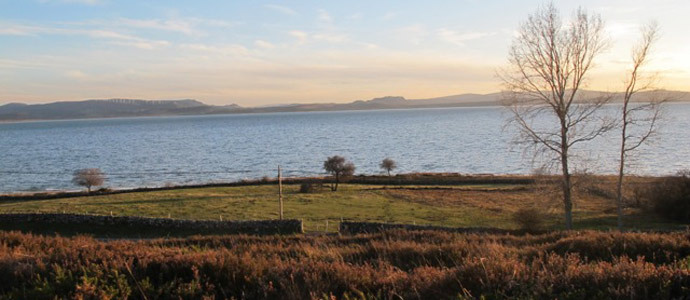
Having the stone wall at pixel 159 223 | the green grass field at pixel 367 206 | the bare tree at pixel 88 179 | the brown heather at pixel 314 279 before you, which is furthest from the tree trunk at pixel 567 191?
the bare tree at pixel 88 179

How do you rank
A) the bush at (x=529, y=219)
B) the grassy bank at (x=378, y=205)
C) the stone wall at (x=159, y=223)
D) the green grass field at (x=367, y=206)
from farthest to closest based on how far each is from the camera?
the green grass field at (x=367, y=206) → the grassy bank at (x=378, y=205) → the bush at (x=529, y=219) → the stone wall at (x=159, y=223)

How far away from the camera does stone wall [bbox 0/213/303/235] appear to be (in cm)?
2553

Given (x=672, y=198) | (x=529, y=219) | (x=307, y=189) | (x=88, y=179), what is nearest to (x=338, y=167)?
(x=307, y=189)

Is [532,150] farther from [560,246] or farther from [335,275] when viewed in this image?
[335,275]

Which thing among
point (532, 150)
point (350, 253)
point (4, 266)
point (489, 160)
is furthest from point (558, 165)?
point (489, 160)

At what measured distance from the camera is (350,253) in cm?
840

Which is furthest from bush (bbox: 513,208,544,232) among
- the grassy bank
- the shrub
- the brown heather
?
the shrub

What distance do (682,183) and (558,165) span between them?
12856 mm

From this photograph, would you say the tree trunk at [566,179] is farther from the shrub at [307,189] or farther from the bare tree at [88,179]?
the bare tree at [88,179]

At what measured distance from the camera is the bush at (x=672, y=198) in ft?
105

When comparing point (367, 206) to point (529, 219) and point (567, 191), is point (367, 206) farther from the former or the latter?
point (567, 191)

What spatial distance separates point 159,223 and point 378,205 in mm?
17331

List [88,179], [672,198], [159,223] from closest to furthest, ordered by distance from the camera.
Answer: [159,223] → [672,198] → [88,179]

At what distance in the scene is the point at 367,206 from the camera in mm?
38312
